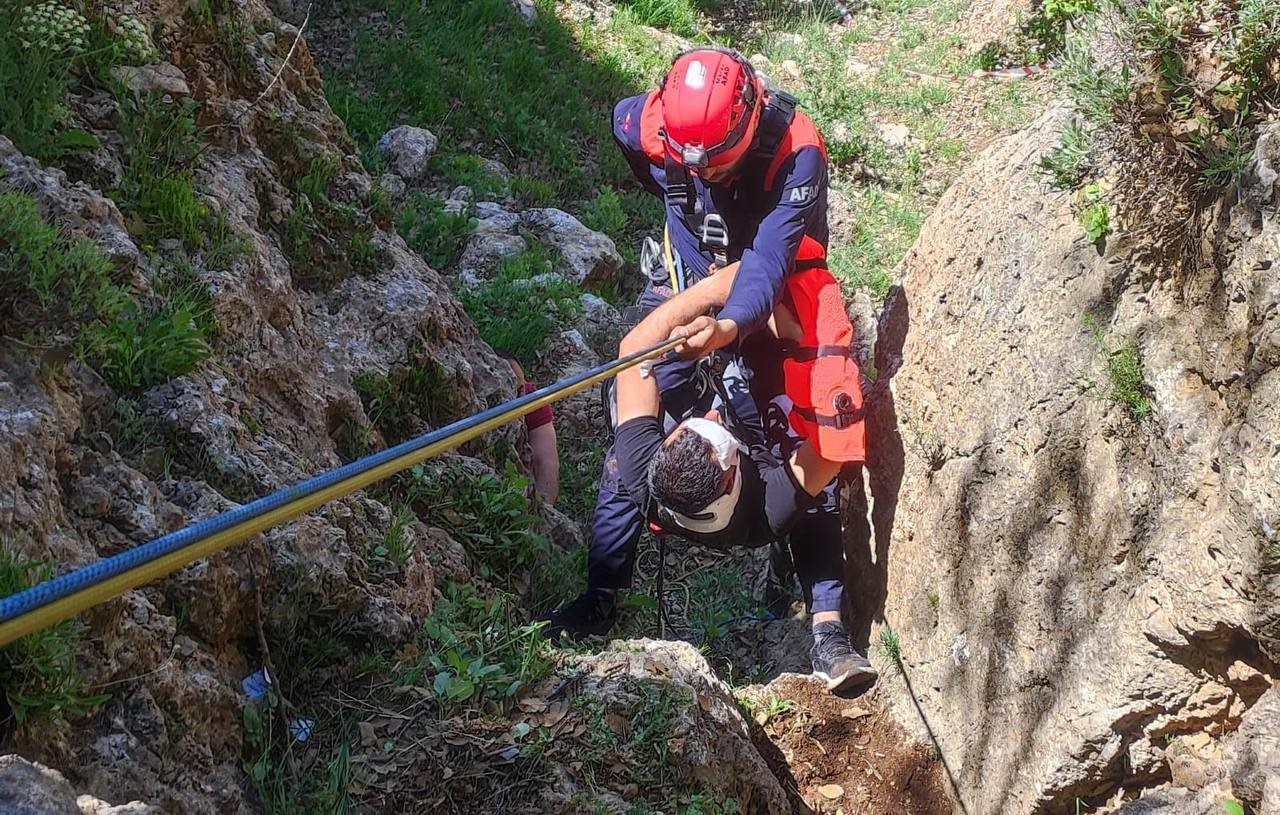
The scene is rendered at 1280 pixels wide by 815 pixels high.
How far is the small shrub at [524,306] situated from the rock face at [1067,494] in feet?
6.85

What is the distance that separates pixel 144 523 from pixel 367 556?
71 centimetres

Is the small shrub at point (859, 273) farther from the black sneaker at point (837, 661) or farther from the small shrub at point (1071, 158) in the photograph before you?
the small shrub at point (1071, 158)

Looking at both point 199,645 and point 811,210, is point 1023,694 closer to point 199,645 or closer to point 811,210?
point 811,210

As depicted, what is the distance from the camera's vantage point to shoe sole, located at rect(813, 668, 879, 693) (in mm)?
3855

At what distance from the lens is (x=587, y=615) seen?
4016 millimetres

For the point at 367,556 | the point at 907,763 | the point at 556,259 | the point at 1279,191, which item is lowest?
the point at 907,763

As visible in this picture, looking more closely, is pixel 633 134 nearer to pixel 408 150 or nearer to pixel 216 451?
pixel 216 451

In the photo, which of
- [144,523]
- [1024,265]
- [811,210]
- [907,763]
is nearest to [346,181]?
[811,210]

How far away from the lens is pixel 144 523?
93.7 inches

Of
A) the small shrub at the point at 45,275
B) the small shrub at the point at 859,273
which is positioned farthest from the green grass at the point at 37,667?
the small shrub at the point at 859,273

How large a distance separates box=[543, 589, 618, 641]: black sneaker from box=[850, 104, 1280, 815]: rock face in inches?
45.4

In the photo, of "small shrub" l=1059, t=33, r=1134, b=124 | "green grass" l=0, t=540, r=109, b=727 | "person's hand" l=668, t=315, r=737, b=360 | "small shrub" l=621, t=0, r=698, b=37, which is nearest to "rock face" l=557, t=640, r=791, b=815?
"person's hand" l=668, t=315, r=737, b=360

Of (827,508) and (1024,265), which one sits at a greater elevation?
(1024,265)

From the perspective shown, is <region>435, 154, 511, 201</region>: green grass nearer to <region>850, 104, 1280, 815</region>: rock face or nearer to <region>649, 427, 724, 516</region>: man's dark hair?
<region>850, 104, 1280, 815</region>: rock face
